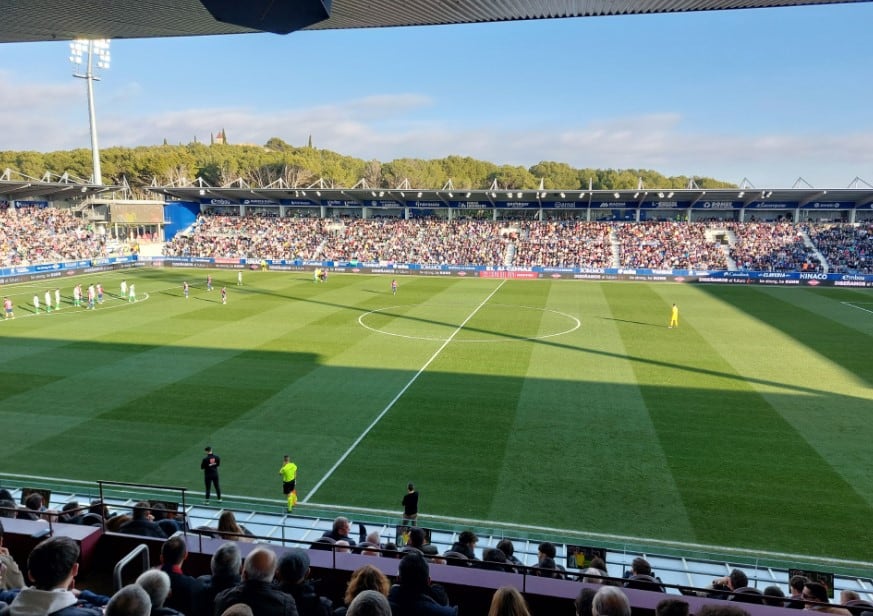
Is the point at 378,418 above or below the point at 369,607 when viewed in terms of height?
below

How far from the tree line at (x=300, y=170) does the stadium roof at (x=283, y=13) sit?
8291cm

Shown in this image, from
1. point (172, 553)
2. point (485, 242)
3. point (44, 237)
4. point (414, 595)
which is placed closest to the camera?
point (414, 595)

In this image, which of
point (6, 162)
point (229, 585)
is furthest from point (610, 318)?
point (6, 162)

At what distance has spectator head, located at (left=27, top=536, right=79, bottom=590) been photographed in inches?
133

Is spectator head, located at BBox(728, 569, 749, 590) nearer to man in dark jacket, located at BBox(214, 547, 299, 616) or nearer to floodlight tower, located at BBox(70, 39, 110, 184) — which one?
man in dark jacket, located at BBox(214, 547, 299, 616)

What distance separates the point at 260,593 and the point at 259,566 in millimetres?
167

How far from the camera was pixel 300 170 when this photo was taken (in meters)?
118

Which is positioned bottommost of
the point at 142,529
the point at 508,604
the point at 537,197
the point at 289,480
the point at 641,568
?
the point at 289,480

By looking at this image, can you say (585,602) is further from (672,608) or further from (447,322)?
(447,322)

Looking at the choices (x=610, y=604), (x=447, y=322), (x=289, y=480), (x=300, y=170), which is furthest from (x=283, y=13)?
(x=300, y=170)

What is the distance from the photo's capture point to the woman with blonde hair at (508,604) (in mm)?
3652

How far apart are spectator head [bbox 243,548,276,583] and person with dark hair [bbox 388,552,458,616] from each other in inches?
35.4

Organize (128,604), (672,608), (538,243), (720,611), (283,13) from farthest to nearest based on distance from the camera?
(538,243) < (283,13) < (672,608) < (720,611) < (128,604)

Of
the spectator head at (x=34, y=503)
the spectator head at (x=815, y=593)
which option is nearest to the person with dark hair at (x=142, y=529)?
the spectator head at (x=34, y=503)
